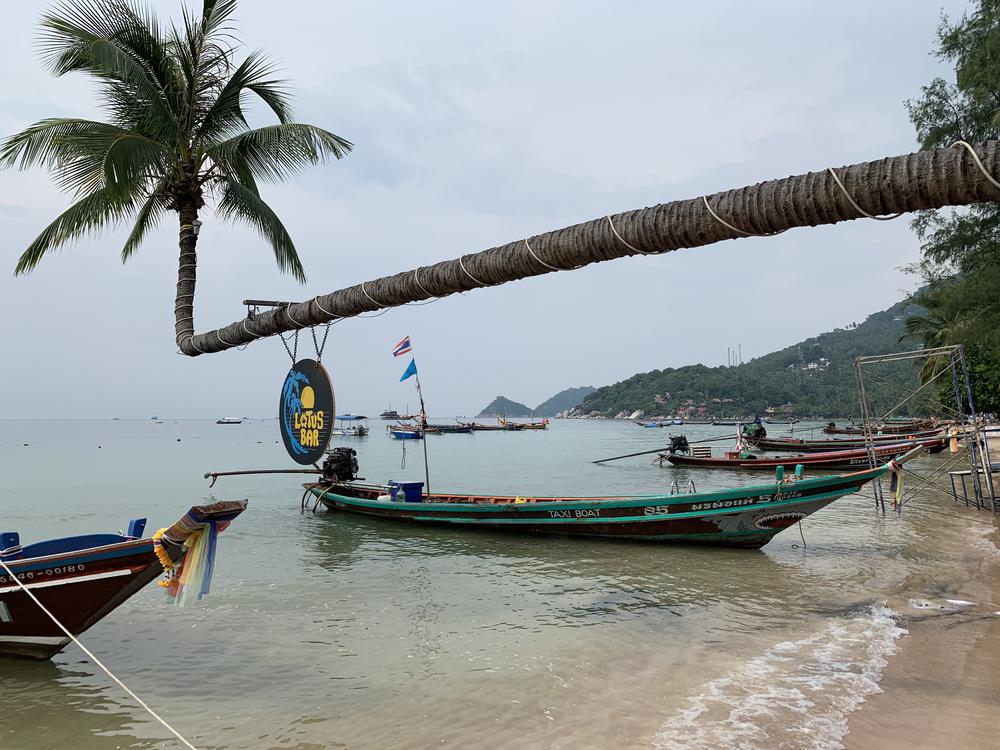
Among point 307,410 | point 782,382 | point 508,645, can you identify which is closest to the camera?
point 307,410

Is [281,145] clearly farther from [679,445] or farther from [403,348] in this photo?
[679,445]

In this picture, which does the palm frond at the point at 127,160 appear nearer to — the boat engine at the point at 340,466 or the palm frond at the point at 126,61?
the palm frond at the point at 126,61

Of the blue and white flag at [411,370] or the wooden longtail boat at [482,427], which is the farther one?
the wooden longtail boat at [482,427]

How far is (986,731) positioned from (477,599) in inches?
282

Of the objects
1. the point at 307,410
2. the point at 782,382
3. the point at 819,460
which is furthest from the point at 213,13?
the point at 782,382

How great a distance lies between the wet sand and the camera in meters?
5.35

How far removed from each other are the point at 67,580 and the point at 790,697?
7.33 m

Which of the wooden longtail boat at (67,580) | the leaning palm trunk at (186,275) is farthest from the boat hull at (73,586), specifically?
the leaning palm trunk at (186,275)

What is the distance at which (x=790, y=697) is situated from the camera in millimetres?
6309

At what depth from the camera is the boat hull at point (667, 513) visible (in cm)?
1224

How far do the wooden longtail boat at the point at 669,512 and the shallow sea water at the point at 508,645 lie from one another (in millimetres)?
378

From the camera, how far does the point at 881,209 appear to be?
287 centimetres

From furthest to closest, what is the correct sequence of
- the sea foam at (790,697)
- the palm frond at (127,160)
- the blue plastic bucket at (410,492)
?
the blue plastic bucket at (410,492) → the palm frond at (127,160) → the sea foam at (790,697)

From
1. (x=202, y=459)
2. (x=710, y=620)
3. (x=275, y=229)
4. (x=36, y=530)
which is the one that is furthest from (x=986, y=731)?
(x=202, y=459)
